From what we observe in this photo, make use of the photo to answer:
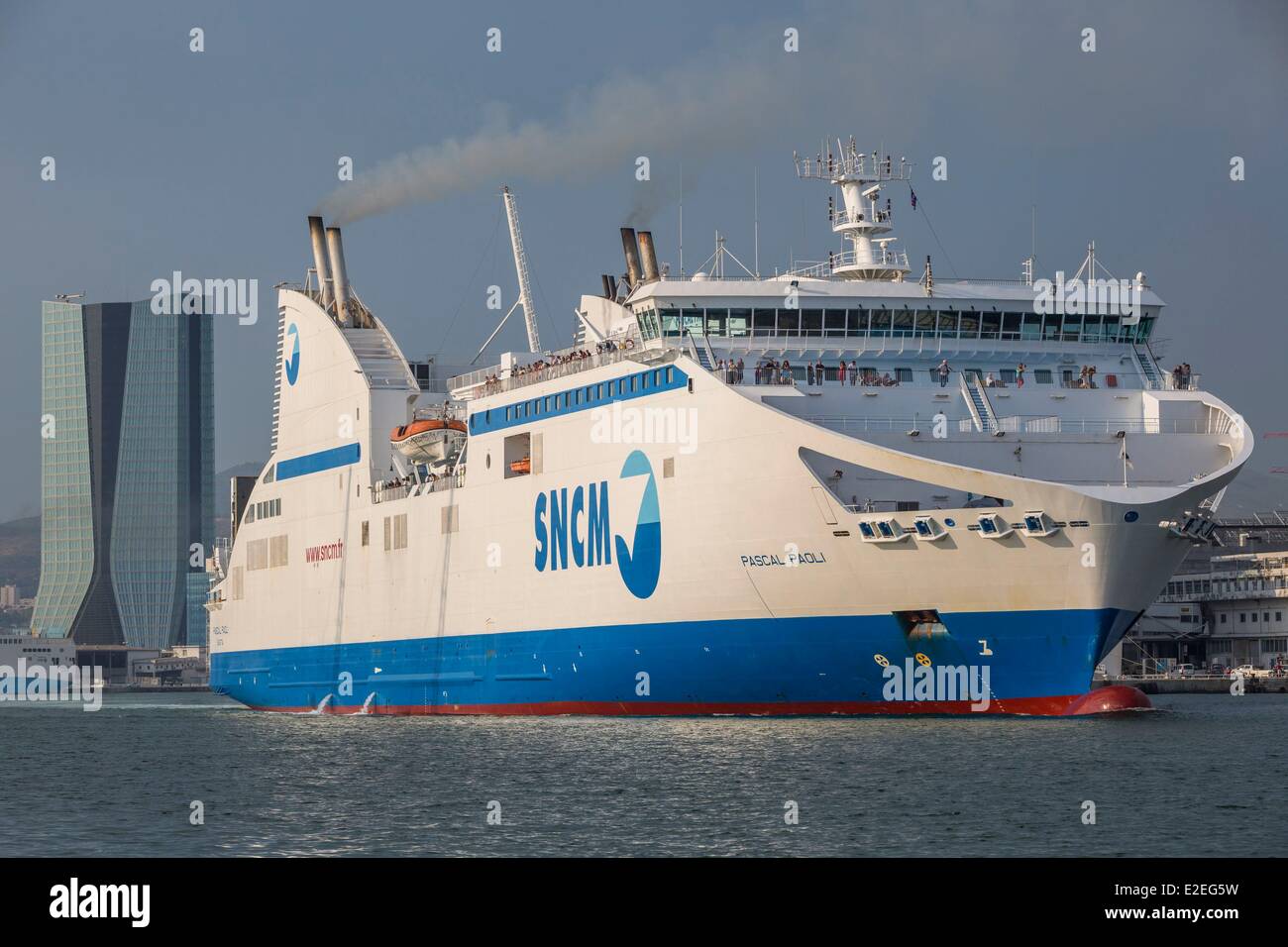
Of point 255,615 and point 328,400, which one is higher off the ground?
point 328,400

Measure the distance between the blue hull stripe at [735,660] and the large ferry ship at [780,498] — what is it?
0.23 ft

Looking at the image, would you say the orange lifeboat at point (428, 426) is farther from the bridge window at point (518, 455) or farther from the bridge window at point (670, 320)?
the bridge window at point (670, 320)

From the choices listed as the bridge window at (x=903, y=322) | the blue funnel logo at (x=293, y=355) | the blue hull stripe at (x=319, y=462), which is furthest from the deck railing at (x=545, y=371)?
the blue funnel logo at (x=293, y=355)

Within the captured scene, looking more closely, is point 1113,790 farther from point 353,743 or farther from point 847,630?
point 353,743

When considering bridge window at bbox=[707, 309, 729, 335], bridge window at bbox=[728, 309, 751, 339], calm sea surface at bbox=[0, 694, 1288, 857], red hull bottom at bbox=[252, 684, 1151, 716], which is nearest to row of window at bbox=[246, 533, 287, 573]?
calm sea surface at bbox=[0, 694, 1288, 857]

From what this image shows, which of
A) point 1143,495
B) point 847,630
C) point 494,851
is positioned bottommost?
point 494,851

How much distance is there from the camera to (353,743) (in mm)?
45000

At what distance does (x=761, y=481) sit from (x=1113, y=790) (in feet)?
42.3

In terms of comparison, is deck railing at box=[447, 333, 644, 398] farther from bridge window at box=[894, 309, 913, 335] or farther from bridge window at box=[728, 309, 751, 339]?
bridge window at box=[894, 309, 913, 335]

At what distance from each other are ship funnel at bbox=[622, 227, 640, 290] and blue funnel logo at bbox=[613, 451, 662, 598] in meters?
14.5
